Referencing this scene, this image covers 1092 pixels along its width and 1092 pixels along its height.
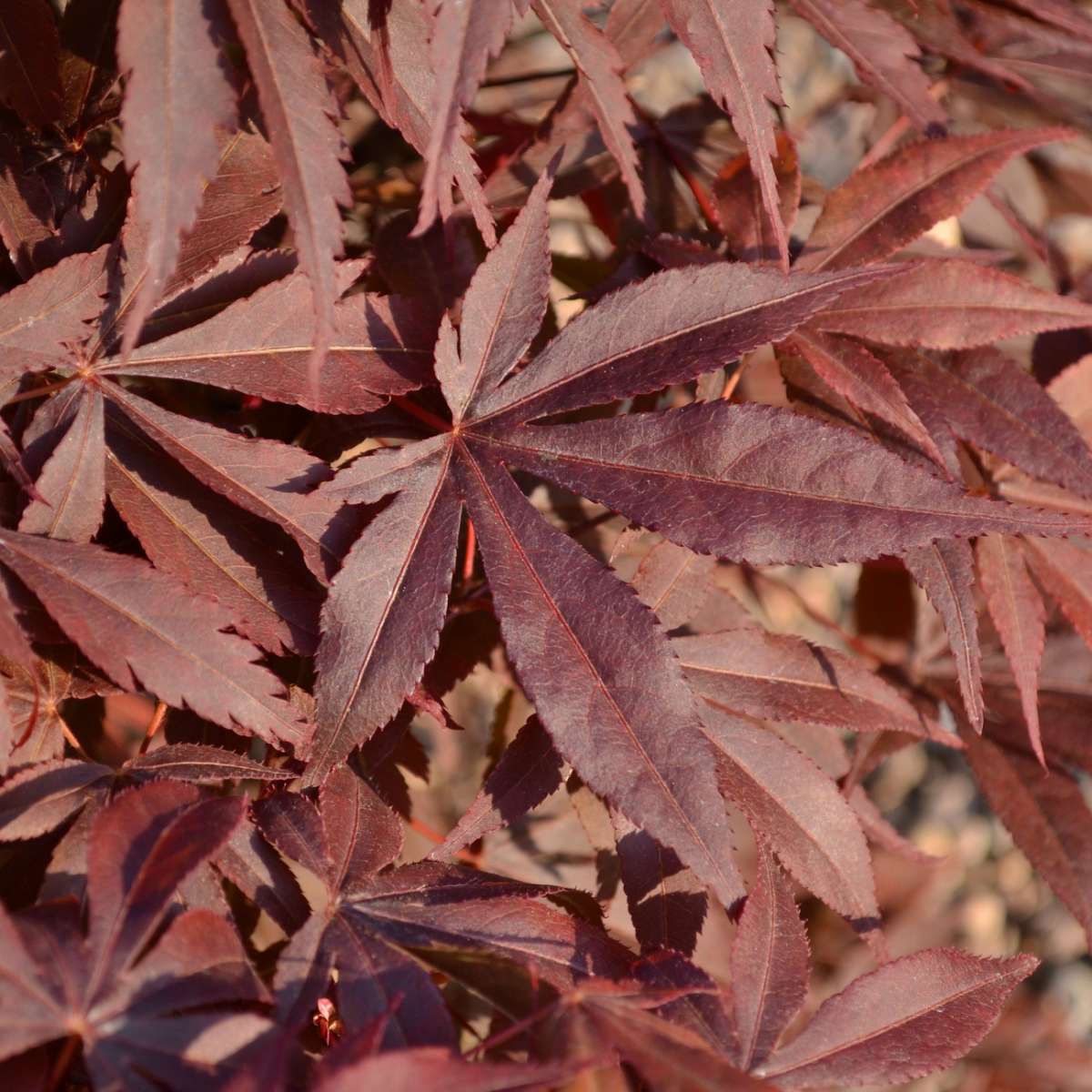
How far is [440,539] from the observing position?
0.68 meters

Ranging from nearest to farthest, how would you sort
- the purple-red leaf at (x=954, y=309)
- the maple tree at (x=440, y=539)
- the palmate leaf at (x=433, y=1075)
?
the palmate leaf at (x=433, y=1075)
the maple tree at (x=440, y=539)
the purple-red leaf at (x=954, y=309)

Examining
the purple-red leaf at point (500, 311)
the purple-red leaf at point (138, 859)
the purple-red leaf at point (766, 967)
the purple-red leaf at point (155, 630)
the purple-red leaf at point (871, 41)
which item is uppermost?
the purple-red leaf at point (871, 41)

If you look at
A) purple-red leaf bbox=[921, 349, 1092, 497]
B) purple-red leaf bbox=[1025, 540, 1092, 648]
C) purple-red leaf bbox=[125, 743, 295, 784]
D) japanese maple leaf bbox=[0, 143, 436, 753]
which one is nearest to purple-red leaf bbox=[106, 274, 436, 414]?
japanese maple leaf bbox=[0, 143, 436, 753]

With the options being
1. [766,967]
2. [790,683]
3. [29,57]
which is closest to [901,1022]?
[766,967]

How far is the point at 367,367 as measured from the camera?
0.71 meters

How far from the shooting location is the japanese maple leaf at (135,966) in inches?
20.4

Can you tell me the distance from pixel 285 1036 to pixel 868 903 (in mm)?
464

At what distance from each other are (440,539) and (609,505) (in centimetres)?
11

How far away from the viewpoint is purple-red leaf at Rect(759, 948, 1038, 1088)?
646mm

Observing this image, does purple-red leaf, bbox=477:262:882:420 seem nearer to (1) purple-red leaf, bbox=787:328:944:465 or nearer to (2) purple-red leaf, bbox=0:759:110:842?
(1) purple-red leaf, bbox=787:328:944:465

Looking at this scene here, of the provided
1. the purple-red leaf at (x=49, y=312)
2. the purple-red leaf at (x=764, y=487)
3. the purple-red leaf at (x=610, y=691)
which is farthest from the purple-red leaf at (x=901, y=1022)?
the purple-red leaf at (x=49, y=312)

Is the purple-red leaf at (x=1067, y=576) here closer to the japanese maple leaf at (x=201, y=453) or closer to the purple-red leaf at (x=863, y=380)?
the purple-red leaf at (x=863, y=380)

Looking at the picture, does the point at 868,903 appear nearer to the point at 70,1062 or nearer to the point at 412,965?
the point at 412,965

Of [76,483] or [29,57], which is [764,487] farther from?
[29,57]
